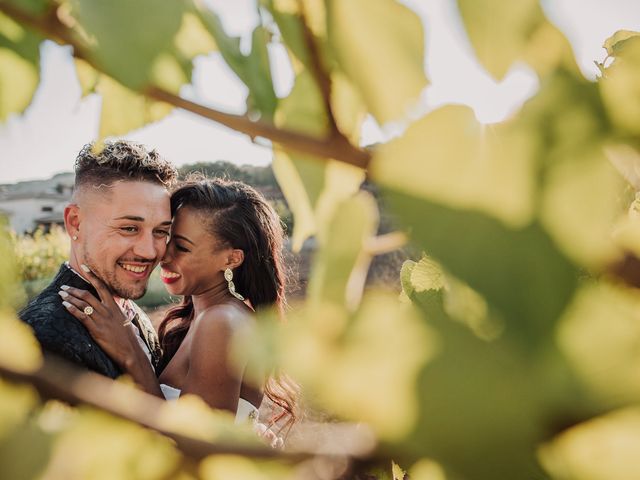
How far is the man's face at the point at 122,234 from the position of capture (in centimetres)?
309

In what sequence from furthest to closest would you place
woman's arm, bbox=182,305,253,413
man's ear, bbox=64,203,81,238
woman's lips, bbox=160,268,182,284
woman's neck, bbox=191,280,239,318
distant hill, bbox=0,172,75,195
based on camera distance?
distant hill, bbox=0,172,75,195, woman's neck, bbox=191,280,239,318, woman's lips, bbox=160,268,182,284, man's ear, bbox=64,203,81,238, woman's arm, bbox=182,305,253,413

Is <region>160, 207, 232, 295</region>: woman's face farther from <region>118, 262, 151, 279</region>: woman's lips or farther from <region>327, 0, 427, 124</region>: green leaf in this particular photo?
<region>327, 0, 427, 124</region>: green leaf

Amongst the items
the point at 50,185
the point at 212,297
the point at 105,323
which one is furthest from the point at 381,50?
the point at 50,185

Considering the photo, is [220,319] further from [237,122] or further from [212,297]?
[237,122]

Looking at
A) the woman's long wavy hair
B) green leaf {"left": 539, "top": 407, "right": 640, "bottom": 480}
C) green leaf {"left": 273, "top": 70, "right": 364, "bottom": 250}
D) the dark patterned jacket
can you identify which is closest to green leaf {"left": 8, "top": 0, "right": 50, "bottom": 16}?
green leaf {"left": 273, "top": 70, "right": 364, "bottom": 250}

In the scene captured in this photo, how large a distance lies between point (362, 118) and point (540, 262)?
175mm

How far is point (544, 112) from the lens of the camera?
25cm

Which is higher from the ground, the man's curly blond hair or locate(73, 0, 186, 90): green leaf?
locate(73, 0, 186, 90): green leaf

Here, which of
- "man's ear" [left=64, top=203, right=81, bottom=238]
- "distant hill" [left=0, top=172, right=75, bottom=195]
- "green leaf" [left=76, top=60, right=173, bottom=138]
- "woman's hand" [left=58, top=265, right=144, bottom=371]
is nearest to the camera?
"green leaf" [left=76, top=60, right=173, bottom=138]

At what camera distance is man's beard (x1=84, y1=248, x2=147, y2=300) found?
3.09 m

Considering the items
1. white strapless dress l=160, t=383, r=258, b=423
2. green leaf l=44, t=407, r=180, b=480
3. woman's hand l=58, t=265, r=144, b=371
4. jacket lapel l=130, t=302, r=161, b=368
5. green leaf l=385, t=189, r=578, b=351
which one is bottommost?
white strapless dress l=160, t=383, r=258, b=423

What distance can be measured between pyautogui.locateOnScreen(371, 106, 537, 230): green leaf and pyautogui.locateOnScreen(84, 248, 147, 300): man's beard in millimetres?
3071

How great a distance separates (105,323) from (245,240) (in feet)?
3.83

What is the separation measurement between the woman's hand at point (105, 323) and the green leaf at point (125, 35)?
2579 mm
